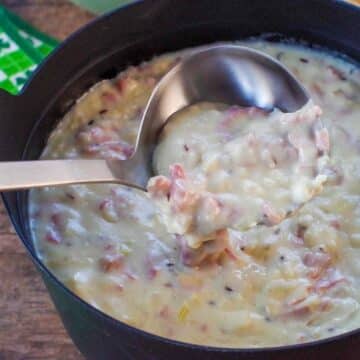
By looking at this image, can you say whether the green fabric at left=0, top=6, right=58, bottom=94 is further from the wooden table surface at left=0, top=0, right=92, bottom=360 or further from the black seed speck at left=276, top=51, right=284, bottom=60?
the black seed speck at left=276, top=51, right=284, bottom=60

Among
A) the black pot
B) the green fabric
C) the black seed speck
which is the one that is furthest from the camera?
the green fabric

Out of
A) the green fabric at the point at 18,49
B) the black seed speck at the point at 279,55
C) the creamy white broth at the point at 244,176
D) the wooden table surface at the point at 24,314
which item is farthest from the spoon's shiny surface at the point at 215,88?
the green fabric at the point at 18,49

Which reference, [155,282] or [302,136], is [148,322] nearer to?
[155,282]

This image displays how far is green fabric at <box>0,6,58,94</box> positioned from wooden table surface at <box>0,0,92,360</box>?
1.14 ft

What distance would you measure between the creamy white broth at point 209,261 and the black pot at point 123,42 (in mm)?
70

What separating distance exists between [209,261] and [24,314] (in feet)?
1.26

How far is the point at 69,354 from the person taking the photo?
4.54ft

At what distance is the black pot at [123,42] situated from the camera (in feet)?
4.21

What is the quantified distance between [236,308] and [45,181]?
34 cm

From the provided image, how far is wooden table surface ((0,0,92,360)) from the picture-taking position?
1387mm

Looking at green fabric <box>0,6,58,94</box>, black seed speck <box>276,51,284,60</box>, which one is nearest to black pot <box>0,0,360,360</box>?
black seed speck <box>276,51,284,60</box>

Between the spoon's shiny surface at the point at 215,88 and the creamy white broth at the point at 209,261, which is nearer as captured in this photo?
the creamy white broth at the point at 209,261

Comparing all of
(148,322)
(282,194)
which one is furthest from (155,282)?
(282,194)

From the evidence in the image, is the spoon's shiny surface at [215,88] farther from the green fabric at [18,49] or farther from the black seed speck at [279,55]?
the green fabric at [18,49]
